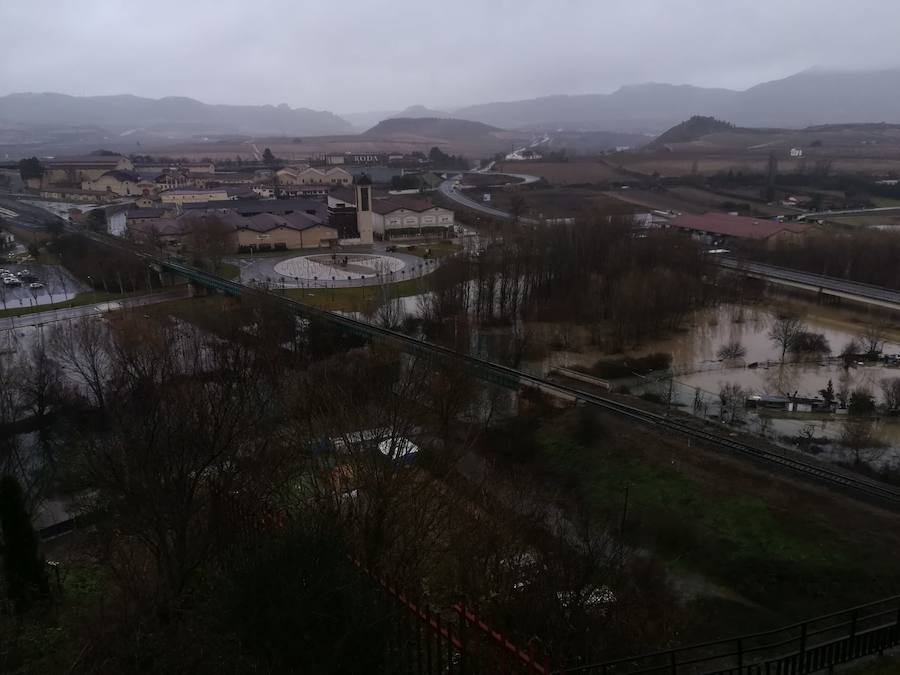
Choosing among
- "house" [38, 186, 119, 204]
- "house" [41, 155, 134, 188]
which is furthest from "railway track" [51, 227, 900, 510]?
"house" [41, 155, 134, 188]

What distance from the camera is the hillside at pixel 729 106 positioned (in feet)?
332

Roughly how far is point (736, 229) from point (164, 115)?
141834 mm

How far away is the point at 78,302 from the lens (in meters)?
13.3

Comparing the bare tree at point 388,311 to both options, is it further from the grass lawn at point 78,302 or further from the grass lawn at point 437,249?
the grass lawn at point 78,302

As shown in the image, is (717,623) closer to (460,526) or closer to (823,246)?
(460,526)

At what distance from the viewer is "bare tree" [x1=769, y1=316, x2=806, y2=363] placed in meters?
11.0

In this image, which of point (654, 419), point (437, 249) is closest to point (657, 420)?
point (654, 419)

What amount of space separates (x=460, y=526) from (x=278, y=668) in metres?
2.28

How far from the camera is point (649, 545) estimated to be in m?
5.54

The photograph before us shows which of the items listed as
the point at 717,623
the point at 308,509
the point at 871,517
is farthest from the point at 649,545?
the point at 308,509

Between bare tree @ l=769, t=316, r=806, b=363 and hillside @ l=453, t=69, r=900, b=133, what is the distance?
91.1 meters

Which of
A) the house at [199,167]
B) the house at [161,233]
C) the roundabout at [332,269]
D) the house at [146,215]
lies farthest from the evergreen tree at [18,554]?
the house at [199,167]

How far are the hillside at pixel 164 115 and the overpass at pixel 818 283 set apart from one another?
103 meters

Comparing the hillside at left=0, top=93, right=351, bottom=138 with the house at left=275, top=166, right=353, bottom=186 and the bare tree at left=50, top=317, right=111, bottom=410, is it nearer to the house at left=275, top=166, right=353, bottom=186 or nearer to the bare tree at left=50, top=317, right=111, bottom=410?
the house at left=275, top=166, right=353, bottom=186
